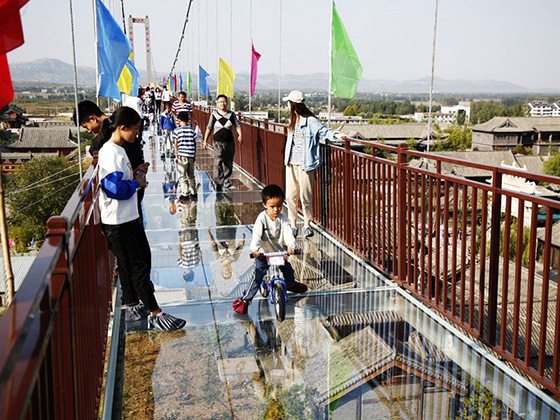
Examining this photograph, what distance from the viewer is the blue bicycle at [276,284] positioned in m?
4.52

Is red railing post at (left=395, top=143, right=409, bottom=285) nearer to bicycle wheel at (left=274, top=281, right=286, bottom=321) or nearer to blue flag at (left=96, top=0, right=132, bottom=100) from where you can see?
bicycle wheel at (left=274, top=281, right=286, bottom=321)

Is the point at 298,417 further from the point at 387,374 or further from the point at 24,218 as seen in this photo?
the point at 24,218

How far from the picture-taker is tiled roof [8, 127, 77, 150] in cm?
11350

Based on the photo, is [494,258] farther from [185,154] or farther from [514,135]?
[514,135]

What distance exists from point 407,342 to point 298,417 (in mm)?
1142

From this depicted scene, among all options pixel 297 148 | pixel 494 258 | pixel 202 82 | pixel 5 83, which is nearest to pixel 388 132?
pixel 202 82

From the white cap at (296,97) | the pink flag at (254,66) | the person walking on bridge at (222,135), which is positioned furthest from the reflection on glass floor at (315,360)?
the pink flag at (254,66)

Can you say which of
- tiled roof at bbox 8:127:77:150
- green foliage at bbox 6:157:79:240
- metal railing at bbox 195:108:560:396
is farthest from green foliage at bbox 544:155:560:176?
metal railing at bbox 195:108:560:396

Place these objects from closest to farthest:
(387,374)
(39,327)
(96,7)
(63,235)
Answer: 1. (39,327)
2. (63,235)
3. (387,374)
4. (96,7)

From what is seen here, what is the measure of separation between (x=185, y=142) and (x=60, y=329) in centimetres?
769

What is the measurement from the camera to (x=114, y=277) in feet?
17.9

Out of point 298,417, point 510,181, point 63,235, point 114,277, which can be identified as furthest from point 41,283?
point 510,181

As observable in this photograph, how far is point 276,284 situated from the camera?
4.58m

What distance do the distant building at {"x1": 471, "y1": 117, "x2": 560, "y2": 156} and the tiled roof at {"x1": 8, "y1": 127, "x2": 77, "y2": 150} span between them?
86.3m
